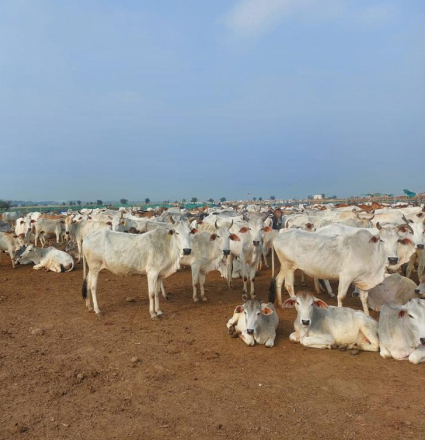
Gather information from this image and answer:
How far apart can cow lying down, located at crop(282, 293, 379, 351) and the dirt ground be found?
246mm

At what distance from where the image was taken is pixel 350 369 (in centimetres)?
591

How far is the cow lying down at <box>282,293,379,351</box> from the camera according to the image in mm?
6613

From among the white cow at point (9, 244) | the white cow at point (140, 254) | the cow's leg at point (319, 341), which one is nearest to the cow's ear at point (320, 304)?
the cow's leg at point (319, 341)

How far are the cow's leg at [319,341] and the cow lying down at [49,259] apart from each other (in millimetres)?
10300

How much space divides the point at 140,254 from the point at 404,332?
534cm

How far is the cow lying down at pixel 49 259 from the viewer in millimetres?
14477

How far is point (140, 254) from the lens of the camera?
8781 millimetres

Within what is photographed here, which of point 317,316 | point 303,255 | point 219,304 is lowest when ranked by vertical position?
point 219,304

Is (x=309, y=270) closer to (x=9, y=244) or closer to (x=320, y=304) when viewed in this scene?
(x=320, y=304)

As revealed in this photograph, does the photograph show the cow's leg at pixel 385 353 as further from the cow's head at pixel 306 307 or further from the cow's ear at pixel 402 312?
the cow's head at pixel 306 307

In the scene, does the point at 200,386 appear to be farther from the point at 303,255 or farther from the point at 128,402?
the point at 303,255

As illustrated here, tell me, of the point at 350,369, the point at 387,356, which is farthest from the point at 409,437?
→ the point at 387,356

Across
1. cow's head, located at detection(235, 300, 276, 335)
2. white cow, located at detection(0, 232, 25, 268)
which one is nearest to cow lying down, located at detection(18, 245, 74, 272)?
white cow, located at detection(0, 232, 25, 268)

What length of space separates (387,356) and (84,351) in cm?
490
